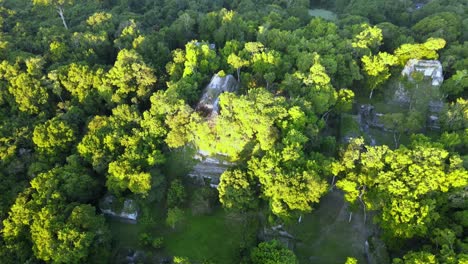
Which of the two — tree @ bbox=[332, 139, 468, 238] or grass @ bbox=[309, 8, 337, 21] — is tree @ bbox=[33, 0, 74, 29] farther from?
tree @ bbox=[332, 139, 468, 238]

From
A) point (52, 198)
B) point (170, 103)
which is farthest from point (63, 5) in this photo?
point (52, 198)

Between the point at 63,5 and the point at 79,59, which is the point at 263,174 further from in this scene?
the point at 63,5

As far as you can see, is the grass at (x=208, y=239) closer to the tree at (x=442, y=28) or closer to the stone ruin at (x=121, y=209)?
the stone ruin at (x=121, y=209)

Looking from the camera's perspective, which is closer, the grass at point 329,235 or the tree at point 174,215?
the grass at point 329,235

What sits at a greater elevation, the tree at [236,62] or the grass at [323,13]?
the tree at [236,62]

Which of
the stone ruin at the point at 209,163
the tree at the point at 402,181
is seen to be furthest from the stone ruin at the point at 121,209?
the tree at the point at 402,181
